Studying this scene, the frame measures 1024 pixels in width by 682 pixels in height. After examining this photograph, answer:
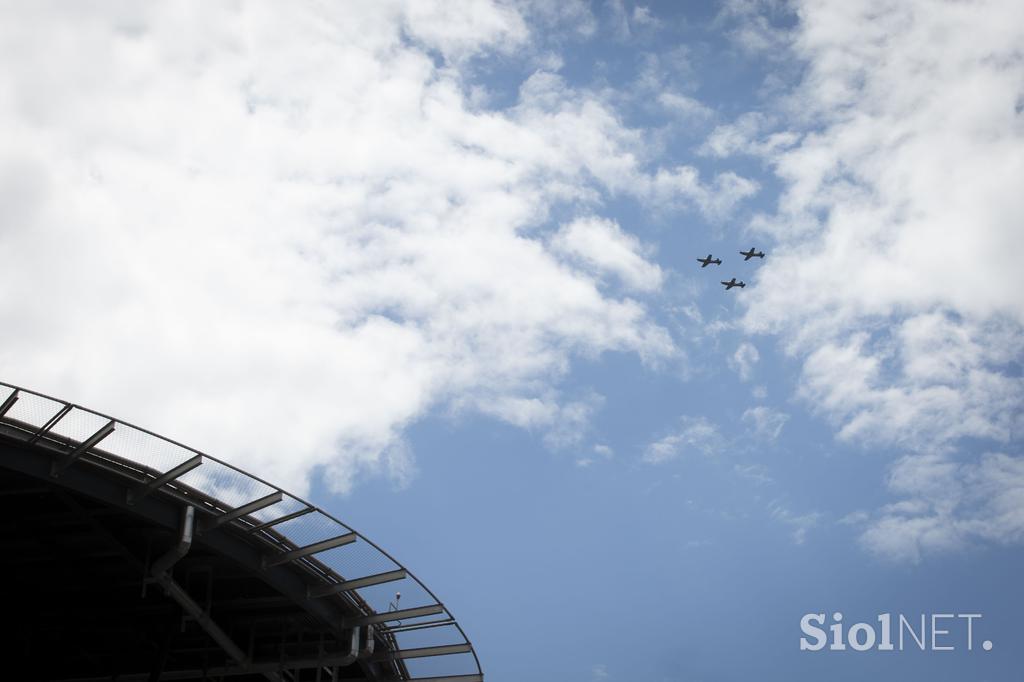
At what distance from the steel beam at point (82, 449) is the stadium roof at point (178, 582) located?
4 centimetres

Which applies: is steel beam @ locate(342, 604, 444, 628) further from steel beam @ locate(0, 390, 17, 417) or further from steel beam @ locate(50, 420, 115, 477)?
steel beam @ locate(0, 390, 17, 417)

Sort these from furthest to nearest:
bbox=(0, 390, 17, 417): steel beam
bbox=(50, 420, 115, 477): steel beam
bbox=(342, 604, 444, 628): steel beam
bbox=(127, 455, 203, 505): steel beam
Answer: bbox=(342, 604, 444, 628): steel beam
bbox=(127, 455, 203, 505): steel beam
bbox=(50, 420, 115, 477): steel beam
bbox=(0, 390, 17, 417): steel beam

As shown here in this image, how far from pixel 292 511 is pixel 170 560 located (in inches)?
140

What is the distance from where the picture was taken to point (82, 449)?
978 inches

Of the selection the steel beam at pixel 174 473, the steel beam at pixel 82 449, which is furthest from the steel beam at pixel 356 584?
the steel beam at pixel 82 449

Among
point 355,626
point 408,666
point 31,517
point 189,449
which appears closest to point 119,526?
point 31,517

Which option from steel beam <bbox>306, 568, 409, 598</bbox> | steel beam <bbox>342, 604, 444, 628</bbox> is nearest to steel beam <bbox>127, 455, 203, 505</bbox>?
steel beam <bbox>306, 568, 409, 598</bbox>

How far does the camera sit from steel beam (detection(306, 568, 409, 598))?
98.7 feet

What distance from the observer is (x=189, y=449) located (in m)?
25.6

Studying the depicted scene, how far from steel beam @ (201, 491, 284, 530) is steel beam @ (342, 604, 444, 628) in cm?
683

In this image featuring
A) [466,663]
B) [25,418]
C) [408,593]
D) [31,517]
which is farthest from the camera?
[466,663]

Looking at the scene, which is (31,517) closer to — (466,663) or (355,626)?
(355,626)

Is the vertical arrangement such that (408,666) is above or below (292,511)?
below

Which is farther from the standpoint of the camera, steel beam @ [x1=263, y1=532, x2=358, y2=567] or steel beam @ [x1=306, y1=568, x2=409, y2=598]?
steel beam @ [x1=306, y1=568, x2=409, y2=598]
